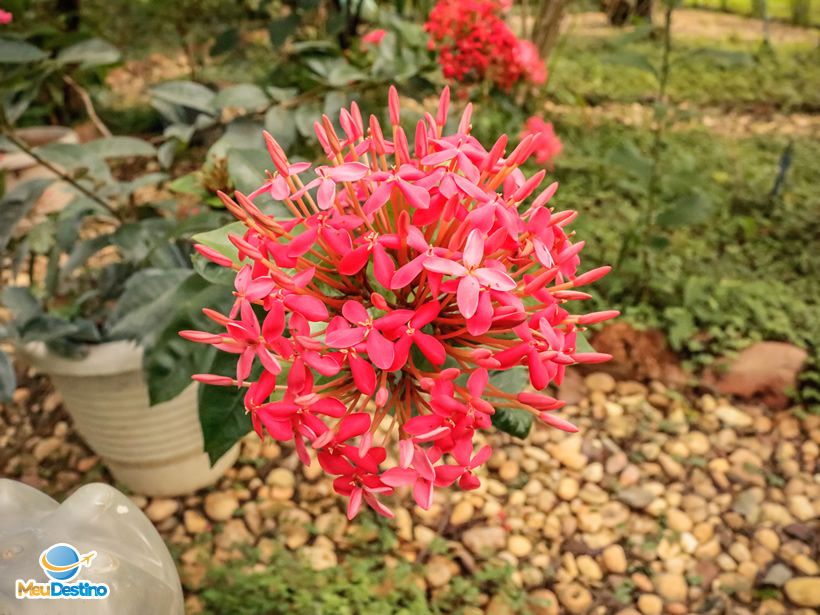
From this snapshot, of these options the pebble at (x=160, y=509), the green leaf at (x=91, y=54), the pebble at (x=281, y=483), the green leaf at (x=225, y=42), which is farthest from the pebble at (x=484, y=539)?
the green leaf at (x=225, y=42)

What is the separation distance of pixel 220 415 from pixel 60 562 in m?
0.34

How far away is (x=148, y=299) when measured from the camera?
1367 millimetres

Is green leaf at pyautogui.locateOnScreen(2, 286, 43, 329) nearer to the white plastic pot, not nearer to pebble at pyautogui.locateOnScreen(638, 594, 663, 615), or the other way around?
the white plastic pot

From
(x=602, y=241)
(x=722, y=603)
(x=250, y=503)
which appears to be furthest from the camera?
(x=602, y=241)

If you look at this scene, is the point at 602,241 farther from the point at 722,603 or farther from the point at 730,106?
the point at 730,106

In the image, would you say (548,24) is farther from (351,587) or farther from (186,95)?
(351,587)

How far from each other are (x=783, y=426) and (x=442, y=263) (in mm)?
1845

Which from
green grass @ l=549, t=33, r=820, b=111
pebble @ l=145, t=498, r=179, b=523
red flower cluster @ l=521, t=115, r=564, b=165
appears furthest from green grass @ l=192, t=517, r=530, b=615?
green grass @ l=549, t=33, r=820, b=111

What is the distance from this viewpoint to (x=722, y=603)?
171 cm

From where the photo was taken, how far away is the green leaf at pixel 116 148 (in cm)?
A: 157

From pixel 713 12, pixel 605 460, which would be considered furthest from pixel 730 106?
pixel 605 460

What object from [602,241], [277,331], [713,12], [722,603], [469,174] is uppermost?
[469,174]

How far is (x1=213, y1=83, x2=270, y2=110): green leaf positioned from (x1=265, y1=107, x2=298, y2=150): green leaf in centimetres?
3

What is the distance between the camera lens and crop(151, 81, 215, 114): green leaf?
5.13 feet
